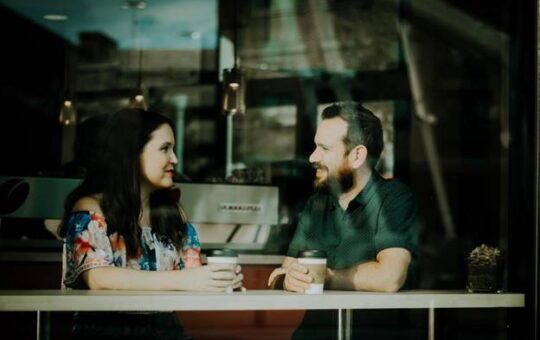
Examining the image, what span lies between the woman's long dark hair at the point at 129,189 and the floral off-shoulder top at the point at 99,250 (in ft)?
0.09

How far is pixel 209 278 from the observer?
8.43 ft

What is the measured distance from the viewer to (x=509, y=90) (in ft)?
10.7

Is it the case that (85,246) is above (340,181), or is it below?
below

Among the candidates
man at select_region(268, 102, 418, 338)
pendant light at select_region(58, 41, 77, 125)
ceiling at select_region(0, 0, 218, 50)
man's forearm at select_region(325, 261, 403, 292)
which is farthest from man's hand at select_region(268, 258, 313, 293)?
Answer: pendant light at select_region(58, 41, 77, 125)

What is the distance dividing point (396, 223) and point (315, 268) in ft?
1.66

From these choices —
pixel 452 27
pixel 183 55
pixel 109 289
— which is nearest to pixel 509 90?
pixel 109 289

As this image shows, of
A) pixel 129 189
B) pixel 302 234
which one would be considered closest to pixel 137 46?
pixel 302 234

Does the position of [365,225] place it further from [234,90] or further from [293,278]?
[234,90]

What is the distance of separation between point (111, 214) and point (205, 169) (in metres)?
A: 4.18

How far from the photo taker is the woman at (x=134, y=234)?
258 cm

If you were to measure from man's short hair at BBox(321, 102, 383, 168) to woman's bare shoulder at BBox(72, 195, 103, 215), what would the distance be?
959 mm

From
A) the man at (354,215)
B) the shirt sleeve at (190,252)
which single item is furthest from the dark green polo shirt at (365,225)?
the shirt sleeve at (190,252)

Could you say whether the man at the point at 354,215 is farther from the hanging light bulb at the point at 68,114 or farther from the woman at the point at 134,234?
the hanging light bulb at the point at 68,114

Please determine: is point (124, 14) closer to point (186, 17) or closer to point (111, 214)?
Result: point (186, 17)
